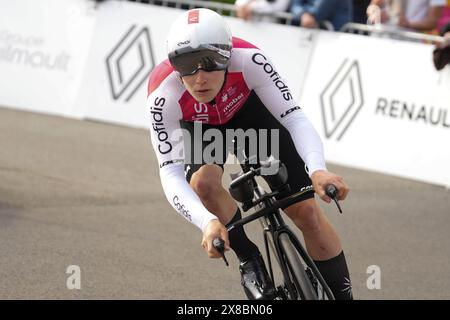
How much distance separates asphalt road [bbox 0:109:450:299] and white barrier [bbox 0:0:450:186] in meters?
0.39

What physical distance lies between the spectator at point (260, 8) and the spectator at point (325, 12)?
38 cm

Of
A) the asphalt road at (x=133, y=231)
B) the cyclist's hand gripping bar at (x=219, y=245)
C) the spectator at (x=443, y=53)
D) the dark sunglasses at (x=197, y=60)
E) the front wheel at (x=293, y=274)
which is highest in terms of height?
the dark sunglasses at (x=197, y=60)

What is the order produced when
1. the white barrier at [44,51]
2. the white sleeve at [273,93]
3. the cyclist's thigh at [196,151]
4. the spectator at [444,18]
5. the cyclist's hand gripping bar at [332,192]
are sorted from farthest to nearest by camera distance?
the white barrier at [44,51] < the spectator at [444,18] < the cyclist's thigh at [196,151] < the white sleeve at [273,93] < the cyclist's hand gripping bar at [332,192]

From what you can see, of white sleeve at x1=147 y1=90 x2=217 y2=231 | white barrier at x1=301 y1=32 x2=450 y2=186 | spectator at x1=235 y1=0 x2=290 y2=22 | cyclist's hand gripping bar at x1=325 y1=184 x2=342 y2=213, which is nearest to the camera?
cyclist's hand gripping bar at x1=325 y1=184 x2=342 y2=213

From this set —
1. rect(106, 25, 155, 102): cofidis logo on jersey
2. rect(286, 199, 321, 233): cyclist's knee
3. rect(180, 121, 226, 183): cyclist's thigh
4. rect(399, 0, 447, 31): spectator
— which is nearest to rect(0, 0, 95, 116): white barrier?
rect(106, 25, 155, 102): cofidis logo on jersey

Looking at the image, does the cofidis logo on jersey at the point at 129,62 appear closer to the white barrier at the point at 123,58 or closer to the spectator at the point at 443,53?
the white barrier at the point at 123,58

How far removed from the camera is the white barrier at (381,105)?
10352 millimetres

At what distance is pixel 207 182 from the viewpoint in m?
5.24

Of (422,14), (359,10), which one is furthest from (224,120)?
(359,10)

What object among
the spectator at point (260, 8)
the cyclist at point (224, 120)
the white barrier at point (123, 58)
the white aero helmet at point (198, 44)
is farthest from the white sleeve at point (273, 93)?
the white barrier at point (123, 58)

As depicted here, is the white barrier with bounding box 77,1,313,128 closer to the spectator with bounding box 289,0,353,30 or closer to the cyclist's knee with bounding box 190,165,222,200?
the spectator with bounding box 289,0,353,30

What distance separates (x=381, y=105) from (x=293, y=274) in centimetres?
621

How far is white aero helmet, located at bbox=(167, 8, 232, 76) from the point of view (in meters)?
4.77
